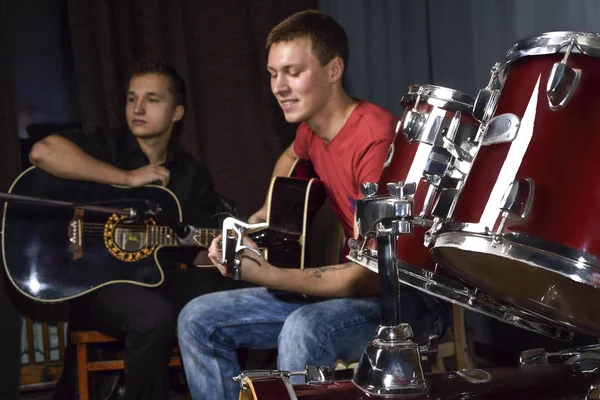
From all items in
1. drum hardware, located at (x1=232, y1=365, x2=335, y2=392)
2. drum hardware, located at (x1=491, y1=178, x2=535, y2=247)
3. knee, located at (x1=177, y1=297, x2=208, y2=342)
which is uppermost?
drum hardware, located at (x1=491, y1=178, x2=535, y2=247)

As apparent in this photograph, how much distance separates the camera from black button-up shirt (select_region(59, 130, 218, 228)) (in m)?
2.90

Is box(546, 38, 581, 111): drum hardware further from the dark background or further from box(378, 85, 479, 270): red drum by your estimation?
the dark background

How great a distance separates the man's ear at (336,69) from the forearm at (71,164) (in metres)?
0.86

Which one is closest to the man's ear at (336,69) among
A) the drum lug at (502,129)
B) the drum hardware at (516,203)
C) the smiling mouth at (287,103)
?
the smiling mouth at (287,103)

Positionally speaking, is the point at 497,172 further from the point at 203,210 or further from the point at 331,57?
the point at 203,210

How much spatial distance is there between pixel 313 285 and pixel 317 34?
0.86 metres

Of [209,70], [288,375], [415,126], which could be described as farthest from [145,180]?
[288,375]

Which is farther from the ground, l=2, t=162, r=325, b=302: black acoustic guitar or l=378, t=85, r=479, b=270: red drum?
l=378, t=85, r=479, b=270: red drum

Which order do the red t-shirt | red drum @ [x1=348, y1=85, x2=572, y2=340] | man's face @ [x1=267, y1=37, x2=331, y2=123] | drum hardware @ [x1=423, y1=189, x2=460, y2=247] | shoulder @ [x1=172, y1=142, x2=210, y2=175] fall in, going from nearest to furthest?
drum hardware @ [x1=423, y1=189, x2=460, y2=247], red drum @ [x1=348, y1=85, x2=572, y2=340], the red t-shirt, man's face @ [x1=267, y1=37, x2=331, y2=123], shoulder @ [x1=172, y1=142, x2=210, y2=175]

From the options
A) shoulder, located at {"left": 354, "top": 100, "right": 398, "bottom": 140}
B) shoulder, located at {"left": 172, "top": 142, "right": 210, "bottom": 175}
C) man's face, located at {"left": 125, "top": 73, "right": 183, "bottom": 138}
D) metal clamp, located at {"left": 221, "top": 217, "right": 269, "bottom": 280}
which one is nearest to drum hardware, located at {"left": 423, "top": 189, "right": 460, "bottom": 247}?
metal clamp, located at {"left": 221, "top": 217, "right": 269, "bottom": 280}

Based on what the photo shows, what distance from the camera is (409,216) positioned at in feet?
3.87

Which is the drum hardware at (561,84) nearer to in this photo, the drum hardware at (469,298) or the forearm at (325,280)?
the drum hardware at (469,298)

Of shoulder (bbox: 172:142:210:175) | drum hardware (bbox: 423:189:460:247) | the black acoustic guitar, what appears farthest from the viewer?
shoulder (bbox: 172:142:210:175)

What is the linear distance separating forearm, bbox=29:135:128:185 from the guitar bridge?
0.14m
